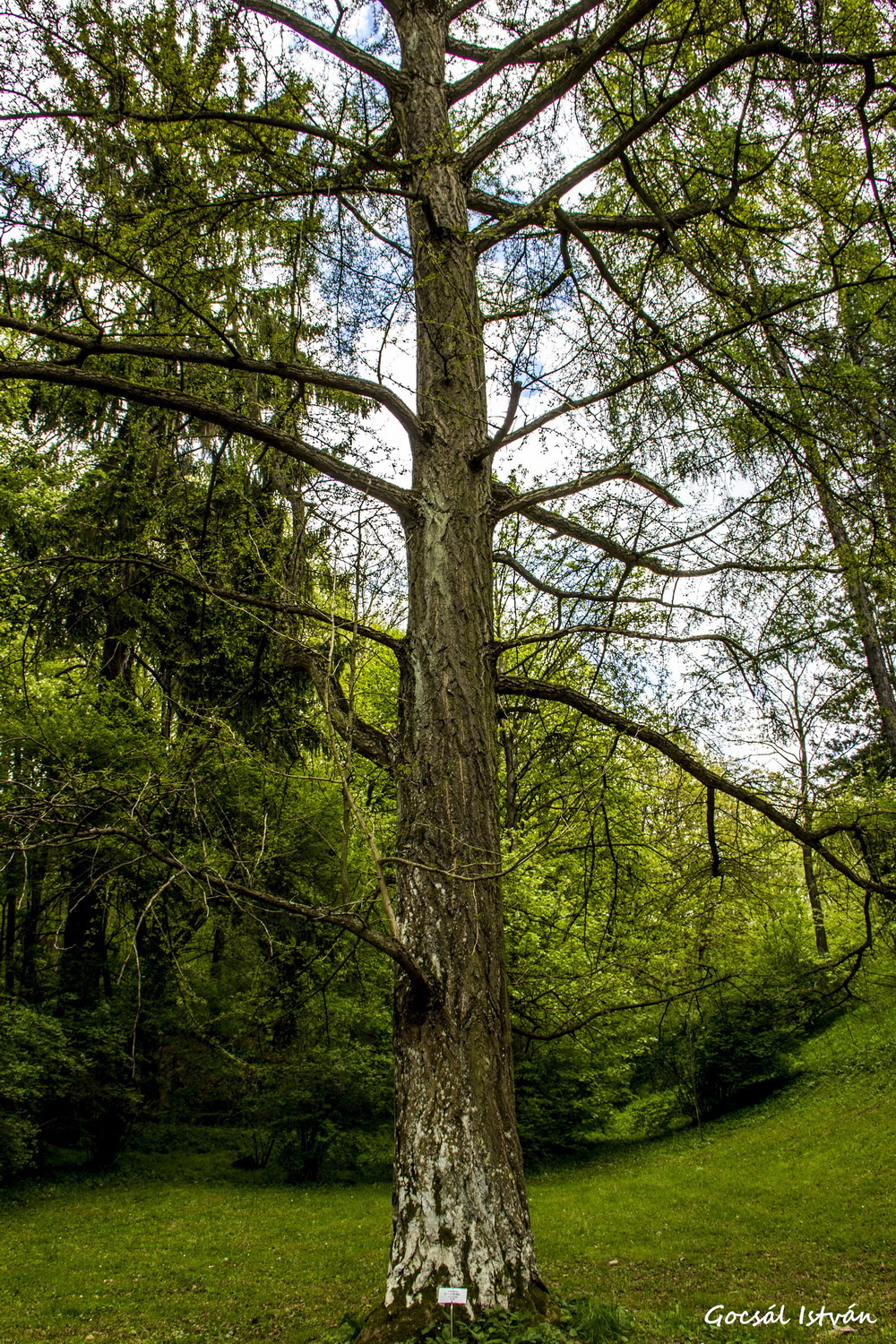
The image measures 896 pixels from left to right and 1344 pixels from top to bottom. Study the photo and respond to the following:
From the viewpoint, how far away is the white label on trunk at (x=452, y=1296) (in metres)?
2.29

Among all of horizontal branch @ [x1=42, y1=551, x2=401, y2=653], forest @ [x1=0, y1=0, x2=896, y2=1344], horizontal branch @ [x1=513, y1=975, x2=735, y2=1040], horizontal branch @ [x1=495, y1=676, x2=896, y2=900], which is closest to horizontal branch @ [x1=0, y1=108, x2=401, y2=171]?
forest @ [x1=0, y1=0, x2=896, y2=1344]

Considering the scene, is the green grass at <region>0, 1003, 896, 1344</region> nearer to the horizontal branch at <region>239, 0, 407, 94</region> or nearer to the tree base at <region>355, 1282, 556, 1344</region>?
the tree base at <region>355, 1282, 556, 1344</region>

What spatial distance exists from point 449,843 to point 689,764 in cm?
125

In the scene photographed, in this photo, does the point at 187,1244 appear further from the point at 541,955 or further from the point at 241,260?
the point at 241,260

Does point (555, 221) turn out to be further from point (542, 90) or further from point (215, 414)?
point (215, 414)

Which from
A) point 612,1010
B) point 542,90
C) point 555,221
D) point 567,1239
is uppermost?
point 542,90

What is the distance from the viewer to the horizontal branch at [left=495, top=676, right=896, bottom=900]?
3.53 meters

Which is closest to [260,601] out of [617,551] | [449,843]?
[449,843]

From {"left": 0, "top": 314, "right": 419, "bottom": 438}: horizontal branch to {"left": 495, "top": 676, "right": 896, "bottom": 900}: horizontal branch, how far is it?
55.5 inches

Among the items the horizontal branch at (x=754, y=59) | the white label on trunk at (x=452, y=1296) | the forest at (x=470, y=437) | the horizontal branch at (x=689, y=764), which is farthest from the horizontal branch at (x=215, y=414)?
the white label on trunk at (x=452, y=1296)

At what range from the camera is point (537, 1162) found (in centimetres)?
1333

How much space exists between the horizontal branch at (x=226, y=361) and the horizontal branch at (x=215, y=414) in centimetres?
12

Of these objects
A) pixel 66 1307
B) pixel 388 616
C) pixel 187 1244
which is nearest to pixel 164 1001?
pixel 187 1244

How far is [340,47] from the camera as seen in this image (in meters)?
4.35
